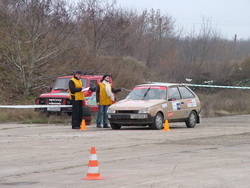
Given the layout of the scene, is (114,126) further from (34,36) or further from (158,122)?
(34,36)

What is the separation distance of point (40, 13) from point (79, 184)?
72.3 ft

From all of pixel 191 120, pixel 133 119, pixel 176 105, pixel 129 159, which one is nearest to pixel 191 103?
pixel 191 120

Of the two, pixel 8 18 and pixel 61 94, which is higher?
pixel 8 18

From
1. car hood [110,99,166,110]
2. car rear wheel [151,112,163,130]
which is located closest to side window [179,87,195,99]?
car hood [110,99,166,110]

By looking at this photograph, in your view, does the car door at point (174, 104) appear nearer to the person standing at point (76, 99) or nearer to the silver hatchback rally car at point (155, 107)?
the silver hatchback rally car at point (155, 107)

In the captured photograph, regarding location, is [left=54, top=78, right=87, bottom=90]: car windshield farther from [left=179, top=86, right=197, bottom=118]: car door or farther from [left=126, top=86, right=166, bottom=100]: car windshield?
[left=179, top=86, right=197, bottom=118]: car door

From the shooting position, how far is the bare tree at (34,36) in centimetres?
2989

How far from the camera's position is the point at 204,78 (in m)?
50.2

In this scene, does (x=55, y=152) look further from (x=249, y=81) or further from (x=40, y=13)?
(x=249, y=81)

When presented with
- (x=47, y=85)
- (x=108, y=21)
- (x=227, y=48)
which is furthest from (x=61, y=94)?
(x=227, y=48)

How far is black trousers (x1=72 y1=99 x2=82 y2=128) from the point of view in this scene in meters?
19.7

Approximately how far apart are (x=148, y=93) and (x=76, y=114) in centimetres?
248

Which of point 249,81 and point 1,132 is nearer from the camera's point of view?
point 1,132

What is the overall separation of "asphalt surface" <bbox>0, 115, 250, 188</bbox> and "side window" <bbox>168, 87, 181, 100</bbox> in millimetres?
2135
